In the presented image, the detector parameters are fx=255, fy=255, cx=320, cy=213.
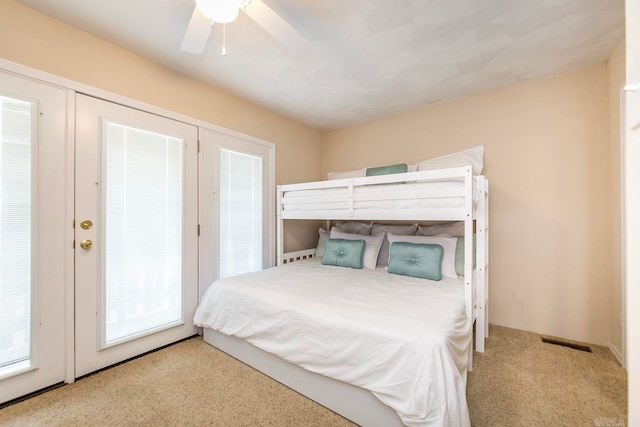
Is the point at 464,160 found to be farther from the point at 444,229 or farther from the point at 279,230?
the point at 279,230

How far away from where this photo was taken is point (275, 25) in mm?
1398

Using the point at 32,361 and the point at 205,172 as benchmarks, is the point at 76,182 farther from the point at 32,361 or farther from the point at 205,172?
the point at 32,361

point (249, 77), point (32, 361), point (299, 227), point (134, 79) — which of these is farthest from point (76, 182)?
point (299, 227)

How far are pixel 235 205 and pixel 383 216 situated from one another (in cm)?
158

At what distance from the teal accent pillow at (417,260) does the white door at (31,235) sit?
261 cm

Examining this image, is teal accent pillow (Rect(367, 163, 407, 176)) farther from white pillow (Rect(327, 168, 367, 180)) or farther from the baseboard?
the baseboard

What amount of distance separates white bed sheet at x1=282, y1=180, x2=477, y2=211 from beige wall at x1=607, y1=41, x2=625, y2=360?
→ 118 centimetres

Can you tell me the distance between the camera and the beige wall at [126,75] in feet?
5.24

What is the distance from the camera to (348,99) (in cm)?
291

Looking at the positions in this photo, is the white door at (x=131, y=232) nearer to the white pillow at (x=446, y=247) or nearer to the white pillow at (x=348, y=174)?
the white pillow at (x=348, y=174)

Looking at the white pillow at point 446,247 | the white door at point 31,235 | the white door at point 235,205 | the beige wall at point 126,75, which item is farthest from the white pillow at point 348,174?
the white door at point 31,235

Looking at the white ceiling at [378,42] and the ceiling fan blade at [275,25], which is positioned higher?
the white ceiling at [378,42]

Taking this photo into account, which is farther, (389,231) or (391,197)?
(389,231)

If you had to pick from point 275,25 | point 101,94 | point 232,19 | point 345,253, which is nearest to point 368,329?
point 345,253
